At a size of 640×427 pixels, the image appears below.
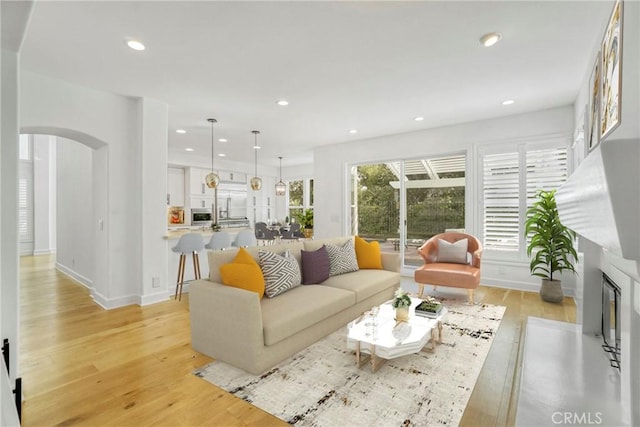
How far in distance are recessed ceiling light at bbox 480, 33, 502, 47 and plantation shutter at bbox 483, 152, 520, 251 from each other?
8.80 ft

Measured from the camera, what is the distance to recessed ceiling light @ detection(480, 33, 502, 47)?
264 centimetres

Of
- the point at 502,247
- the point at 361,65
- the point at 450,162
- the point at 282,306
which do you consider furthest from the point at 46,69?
the point at 502,247

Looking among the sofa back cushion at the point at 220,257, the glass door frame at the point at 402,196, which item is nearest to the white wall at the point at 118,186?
the sofa back cushion at the point at 220,257

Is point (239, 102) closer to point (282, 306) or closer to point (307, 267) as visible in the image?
point (307, 267)

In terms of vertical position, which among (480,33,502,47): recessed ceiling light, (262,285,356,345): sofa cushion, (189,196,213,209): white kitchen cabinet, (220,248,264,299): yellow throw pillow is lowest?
(262,285,356,345): sofa cushion

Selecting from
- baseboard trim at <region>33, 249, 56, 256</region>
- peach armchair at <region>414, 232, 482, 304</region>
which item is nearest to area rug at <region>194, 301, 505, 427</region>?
peach armchair at <region>414, 232, 482, 304</region>

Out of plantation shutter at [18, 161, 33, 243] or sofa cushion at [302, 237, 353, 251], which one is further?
plantation shutter at [18, 161, 33, 243]

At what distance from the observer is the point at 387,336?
2422mm

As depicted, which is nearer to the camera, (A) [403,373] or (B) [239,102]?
(A) [403,373]

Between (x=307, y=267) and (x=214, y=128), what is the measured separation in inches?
139

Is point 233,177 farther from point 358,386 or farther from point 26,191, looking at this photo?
point 358,386

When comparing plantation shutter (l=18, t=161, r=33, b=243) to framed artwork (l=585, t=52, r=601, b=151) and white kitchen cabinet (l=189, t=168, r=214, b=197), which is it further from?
framed artwork (l=585, t=52, r=601, b=151)

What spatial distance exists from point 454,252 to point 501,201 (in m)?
1.30

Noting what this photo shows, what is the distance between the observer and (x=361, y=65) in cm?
319
